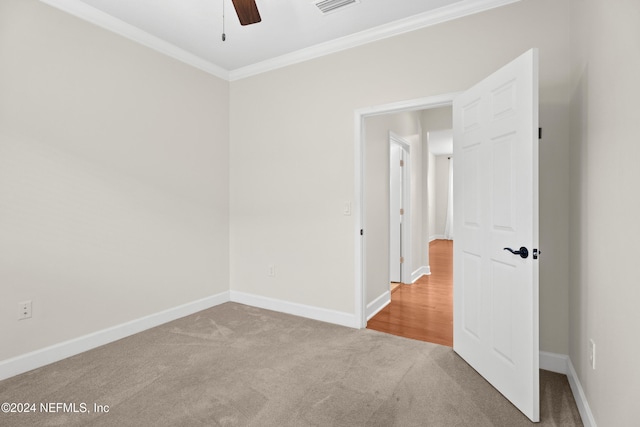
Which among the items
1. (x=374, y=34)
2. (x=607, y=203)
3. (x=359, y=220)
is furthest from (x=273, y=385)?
(x=374, y=34)

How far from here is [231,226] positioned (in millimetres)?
4094

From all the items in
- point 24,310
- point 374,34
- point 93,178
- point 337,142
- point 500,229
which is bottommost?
point 24,310

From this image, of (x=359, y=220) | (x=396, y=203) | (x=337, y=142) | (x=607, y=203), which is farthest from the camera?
(x=396, y=203)

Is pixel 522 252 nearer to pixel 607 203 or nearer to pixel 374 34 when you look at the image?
pixel 607 203

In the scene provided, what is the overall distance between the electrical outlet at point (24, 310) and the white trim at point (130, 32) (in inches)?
88.0

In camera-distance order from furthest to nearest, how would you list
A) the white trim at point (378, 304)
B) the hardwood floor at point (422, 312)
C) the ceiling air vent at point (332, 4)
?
the white trim at point (378, 304) < the hardwood floor at point (422, 312) < the ceiling air vent at point (332, 4)

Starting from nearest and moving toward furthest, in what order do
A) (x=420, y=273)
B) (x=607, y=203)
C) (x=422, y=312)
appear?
(x=607, y=203)
(x=422, y=312)
(x=420, y=273)

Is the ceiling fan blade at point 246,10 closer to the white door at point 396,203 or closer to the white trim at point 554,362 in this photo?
the white trim at point 554,362

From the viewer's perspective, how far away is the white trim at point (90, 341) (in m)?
2.33

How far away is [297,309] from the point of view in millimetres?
3576

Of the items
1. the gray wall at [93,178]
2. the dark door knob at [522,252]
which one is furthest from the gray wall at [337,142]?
the dark door knob at [522,252]

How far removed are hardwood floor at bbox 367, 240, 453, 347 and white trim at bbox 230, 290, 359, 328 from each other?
26 cm

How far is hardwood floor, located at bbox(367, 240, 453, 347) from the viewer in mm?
3120

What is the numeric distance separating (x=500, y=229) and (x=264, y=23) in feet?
8.41
